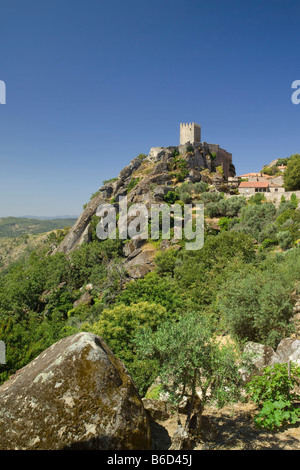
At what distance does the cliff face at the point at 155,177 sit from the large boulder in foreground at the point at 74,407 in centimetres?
5056

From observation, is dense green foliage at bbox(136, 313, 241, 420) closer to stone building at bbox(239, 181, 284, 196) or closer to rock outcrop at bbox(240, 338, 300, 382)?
rock outcrop at bbox(240, 338, 300, 382)

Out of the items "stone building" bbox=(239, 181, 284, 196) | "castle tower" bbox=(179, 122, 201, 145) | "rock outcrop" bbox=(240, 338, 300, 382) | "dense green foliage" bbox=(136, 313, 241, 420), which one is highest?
"castle tower" bbox=(179, 122, 201, 145)

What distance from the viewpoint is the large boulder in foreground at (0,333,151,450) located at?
4609 millimetres

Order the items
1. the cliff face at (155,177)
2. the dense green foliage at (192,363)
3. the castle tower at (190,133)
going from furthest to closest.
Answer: the castle tower at (190,133), the cliff face at (155,177), the dense green foliage at (192,363)

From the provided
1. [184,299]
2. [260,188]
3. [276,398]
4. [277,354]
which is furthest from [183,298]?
[260,188]

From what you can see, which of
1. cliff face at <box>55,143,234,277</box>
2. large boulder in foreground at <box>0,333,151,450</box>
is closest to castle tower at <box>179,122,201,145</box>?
cliff face at <box>55,143,234,277</box>

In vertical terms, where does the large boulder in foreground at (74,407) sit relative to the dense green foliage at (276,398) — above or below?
above

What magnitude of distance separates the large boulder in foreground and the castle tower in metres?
76.2

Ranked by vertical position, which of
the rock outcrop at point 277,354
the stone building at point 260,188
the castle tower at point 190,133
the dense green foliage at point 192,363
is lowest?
the rock outcrop at point 277,354

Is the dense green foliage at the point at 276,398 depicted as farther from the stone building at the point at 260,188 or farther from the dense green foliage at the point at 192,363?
the stone building at the point at 260,188

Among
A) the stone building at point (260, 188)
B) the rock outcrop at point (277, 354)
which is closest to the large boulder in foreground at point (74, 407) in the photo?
the rock outcrop at point (277, 354)

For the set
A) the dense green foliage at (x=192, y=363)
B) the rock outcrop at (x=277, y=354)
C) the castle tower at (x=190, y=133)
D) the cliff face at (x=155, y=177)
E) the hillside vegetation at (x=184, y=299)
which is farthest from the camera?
the castle tower at (x=190, y=133)

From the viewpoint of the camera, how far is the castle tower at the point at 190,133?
7625cm
